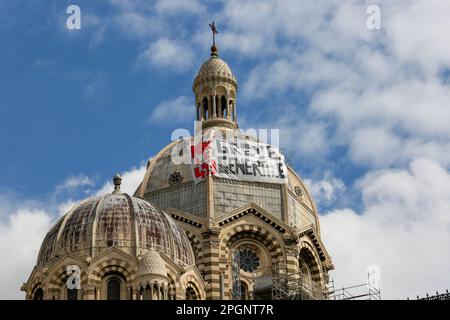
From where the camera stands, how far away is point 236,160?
68938 mm

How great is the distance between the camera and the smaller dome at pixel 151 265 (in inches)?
2124

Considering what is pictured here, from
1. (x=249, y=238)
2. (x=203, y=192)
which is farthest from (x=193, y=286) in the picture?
(x=203, y=192)

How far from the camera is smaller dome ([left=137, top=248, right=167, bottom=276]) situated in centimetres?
5394

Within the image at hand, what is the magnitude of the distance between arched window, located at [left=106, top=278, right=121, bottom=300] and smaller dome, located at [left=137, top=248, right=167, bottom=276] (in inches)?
73.2

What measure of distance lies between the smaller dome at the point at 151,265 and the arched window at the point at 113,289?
1858 mm

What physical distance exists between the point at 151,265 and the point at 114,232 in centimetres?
384

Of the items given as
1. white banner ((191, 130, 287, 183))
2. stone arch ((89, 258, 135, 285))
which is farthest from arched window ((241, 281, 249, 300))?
stone arch ((89, 258, 135, 285))

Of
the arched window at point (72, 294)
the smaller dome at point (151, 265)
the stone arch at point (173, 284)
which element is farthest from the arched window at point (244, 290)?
the arched window at point (72, 294)

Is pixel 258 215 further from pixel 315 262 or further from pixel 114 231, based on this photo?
pixel 114 231

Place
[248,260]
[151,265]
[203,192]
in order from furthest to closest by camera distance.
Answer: [203,192] < [248,260] < [151,265]

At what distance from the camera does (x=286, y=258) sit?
66062mm

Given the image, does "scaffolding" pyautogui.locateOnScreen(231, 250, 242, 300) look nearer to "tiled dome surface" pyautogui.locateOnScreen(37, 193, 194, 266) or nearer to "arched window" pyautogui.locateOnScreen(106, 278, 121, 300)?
"tiled dome surface" pyautogui.locateOnScreen(37, 193, 194, 266)
